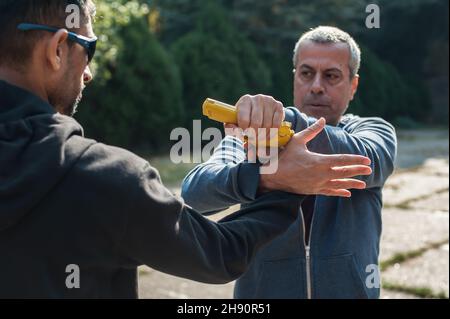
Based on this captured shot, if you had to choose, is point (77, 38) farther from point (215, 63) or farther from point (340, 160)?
point (215, 63)

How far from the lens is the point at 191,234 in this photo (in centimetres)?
134

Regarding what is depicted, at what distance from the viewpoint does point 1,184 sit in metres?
1.23

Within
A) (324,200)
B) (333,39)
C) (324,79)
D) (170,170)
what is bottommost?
(170,170)

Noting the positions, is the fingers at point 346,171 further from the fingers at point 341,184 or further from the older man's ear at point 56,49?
the older man's ear at point 56,49

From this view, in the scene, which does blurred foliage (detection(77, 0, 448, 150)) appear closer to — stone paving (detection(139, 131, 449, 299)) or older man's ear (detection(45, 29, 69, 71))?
stone paving (detection(139, 131, 449, 299))

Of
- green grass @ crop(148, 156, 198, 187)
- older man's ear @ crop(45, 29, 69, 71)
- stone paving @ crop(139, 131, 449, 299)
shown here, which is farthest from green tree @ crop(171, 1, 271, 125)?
older man's ear @ crop(45, 29, 69, 71)

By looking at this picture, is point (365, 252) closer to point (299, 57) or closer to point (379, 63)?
point (299, 57)

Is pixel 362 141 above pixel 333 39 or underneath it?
underneath

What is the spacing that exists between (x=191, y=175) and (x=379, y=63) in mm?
15442

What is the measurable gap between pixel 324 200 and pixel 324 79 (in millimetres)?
529

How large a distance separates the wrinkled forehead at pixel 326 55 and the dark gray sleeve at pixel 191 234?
3.31 ft

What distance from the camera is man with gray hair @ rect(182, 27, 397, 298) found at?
6.43 feet

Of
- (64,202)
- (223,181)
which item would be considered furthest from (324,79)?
(64,202)

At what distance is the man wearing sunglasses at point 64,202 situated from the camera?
1.22m
